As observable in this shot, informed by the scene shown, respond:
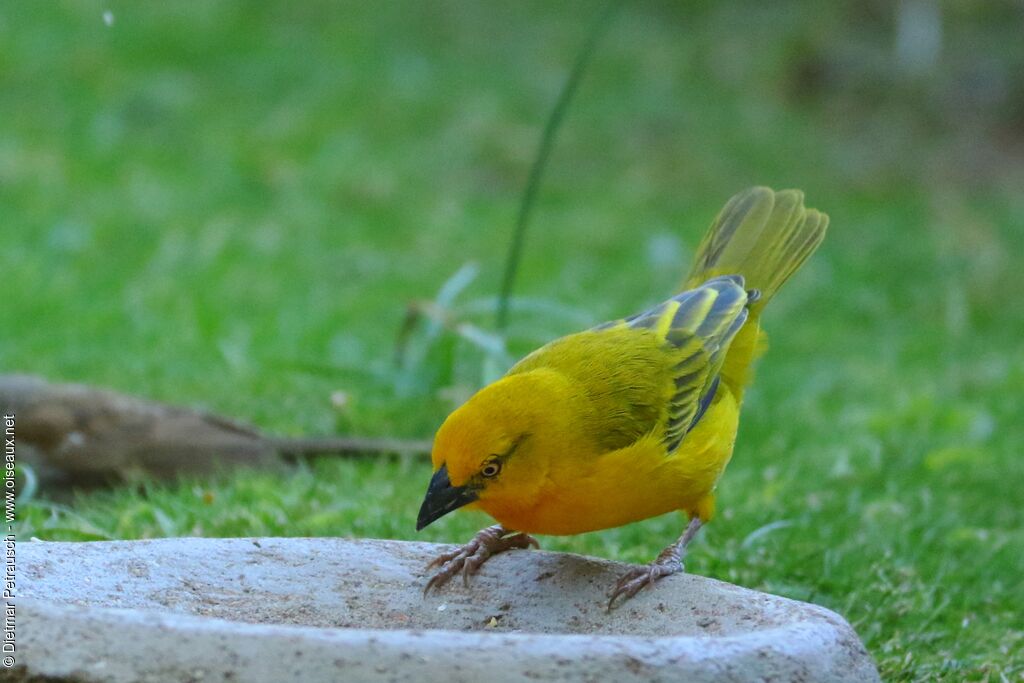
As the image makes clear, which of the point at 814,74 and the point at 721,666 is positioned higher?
the point at 721,666

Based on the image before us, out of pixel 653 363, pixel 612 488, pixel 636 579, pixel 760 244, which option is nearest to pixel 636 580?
pixel 636 579

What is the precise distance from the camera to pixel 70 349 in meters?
6.33

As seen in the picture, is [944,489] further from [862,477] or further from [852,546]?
[852,546]

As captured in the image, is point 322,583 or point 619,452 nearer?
point 322,583

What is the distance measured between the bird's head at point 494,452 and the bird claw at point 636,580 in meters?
0.30

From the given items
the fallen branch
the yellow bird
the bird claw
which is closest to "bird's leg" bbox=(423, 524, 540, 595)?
the yellow bird

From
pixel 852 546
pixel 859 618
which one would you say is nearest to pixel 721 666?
pixel 859 618

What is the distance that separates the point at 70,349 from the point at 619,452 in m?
3.79

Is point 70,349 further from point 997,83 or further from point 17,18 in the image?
point 997,83

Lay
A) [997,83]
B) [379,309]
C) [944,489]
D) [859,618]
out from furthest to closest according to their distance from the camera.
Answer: [997,83], [379,309], [944,489], [859,618]

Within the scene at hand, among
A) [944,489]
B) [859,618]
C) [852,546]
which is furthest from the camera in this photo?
[944,489]

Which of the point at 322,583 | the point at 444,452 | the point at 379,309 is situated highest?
the point at 444,452

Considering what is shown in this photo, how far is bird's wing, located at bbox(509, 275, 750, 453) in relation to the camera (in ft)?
11.1

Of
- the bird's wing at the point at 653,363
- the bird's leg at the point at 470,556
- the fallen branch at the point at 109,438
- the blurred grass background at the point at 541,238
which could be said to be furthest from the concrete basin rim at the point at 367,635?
the fallen branch at the point at 109,438
